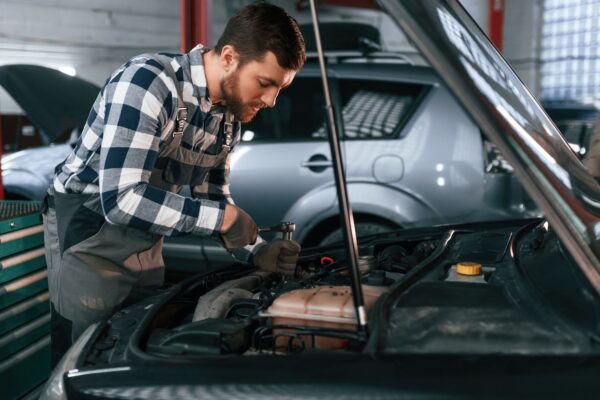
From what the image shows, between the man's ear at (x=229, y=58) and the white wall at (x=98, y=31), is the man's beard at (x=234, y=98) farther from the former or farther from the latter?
the white wall at (x=98, y=31)

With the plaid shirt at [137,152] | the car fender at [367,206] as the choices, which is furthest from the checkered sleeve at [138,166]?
the car fender at [367,206]

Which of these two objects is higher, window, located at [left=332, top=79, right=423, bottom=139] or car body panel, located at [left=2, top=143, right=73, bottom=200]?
window, located at [left=332, top=79, right=423, bottom=139]

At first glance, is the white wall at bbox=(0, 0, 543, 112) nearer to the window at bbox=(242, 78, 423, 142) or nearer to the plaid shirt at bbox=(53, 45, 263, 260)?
the window at bbox=(242, 78, 423, 142)

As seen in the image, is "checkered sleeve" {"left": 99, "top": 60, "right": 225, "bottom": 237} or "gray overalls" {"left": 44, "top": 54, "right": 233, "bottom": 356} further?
"gray overalls" {"left": 44, "top": 54, "right": 233, "bottom": 356}

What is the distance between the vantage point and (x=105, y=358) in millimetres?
1127

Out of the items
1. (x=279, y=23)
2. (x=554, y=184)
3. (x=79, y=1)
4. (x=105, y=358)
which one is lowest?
(x=105, y=358)

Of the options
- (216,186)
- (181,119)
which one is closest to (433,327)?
(181,119)

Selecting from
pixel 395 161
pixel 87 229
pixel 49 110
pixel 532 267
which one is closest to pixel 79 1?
pixel 49 110

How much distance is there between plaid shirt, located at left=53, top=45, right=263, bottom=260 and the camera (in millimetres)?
1368

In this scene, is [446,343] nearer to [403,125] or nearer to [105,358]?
[105,358]

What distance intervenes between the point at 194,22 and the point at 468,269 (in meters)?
3.39

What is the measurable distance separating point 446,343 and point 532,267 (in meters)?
0.40

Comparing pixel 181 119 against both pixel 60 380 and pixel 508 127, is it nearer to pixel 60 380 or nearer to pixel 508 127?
pixel 60 380

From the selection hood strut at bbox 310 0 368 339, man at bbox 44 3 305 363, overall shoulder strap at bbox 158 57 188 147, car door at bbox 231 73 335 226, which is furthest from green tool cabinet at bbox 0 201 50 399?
car door at bbox 231 73 335 226
